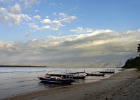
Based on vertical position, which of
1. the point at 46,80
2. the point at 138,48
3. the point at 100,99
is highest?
the point at 138,48

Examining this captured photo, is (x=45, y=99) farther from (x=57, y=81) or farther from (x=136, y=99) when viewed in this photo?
(x=57, y=81)

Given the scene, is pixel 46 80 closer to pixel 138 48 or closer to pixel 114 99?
pixel 114 99

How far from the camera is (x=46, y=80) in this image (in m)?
35.1

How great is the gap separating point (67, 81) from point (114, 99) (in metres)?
22.4

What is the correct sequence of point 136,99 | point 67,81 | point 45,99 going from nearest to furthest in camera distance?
point 136,99 → point 45,99 → point 67,81

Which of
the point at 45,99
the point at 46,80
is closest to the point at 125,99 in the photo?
the point at 45,99

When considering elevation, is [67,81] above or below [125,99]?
below

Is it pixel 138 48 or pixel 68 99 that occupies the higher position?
pixel 138 48

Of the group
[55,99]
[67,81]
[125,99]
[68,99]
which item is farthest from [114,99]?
[67,81]

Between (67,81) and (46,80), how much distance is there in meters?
7.10

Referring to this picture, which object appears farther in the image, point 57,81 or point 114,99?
point 57,81

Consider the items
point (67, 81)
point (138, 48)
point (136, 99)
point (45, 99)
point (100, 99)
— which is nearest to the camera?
point (136, 99)

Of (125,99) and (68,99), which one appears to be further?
(68,99)

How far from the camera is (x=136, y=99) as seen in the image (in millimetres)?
9742
